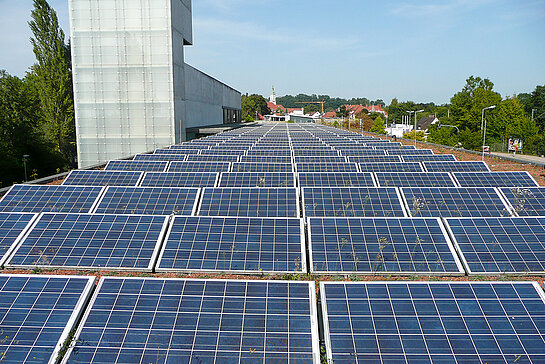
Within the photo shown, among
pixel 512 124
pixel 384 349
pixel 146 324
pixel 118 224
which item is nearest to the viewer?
pixel 384 349

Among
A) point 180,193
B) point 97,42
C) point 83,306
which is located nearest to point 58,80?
point 97,42

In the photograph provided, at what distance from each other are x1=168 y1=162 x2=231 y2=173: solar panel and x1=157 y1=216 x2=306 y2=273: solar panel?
11.1 metres

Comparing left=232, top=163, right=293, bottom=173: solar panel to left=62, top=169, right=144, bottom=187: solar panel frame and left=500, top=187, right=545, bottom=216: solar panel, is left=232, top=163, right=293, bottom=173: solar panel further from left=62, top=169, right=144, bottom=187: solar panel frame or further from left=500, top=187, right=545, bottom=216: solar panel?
left=500, top=187, right=545, bottom=216: solar panel

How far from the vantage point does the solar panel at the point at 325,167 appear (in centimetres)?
2072

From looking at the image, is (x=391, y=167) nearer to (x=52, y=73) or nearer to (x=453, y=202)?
(x=453, y=202)

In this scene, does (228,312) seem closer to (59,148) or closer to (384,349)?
(384,349)

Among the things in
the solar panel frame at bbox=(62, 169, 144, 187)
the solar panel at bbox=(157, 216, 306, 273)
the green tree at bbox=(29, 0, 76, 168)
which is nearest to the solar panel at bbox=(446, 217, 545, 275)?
the solar panel at bbox=(157, 216, 306, 273)

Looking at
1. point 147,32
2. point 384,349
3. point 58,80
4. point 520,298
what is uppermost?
point 147,32

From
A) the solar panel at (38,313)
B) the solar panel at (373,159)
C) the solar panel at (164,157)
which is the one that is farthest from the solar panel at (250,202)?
the solar panel at (164,157)

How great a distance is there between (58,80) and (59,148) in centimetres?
979

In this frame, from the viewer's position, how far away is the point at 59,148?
Result: 58031mm

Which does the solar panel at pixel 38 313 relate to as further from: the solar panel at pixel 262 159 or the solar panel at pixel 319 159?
the solar panel at pixel 262 159

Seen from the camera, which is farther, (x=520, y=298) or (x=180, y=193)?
(x=180, y=193)

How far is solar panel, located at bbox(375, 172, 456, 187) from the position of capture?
1667cm
